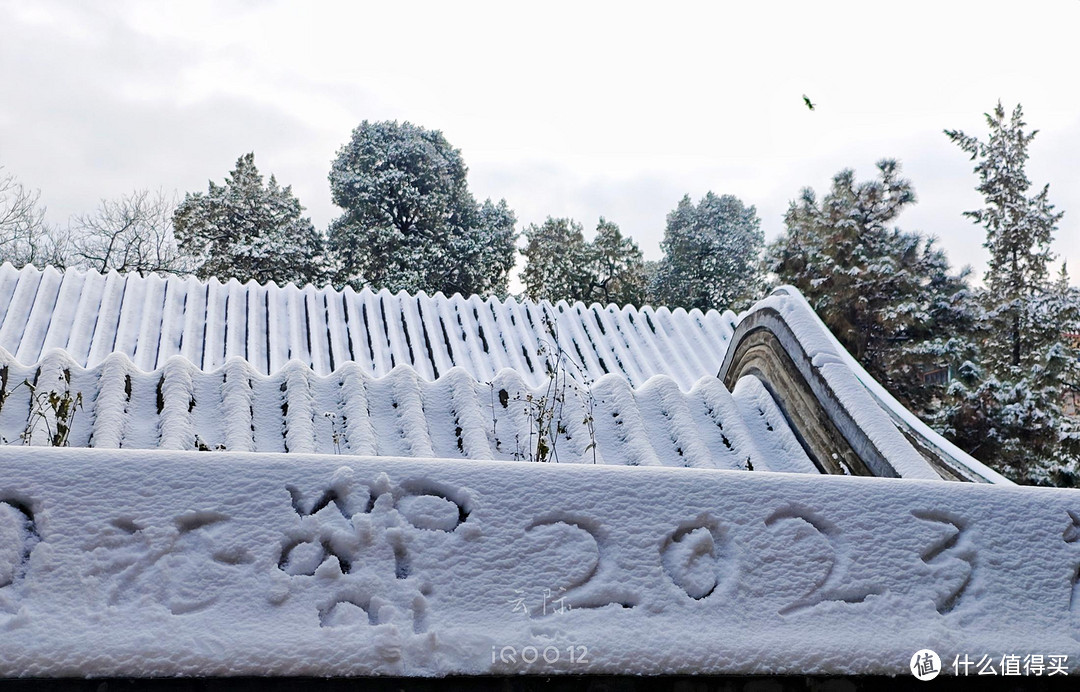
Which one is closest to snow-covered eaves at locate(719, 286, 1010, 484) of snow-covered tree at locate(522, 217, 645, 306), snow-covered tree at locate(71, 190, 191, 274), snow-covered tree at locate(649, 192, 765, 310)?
snow-covered tree at locate(522, 217, 645, 306)

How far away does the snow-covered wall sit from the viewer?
44.1 inches

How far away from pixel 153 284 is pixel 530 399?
9.30 feet

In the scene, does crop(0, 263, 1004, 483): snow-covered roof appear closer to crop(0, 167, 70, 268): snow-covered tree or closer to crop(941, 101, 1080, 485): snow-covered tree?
crop(941, 101, 1080, 485): snow-covered tree

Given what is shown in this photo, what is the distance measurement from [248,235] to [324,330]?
14.6m

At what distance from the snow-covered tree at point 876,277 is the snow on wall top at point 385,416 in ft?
42.2

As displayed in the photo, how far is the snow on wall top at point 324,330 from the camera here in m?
3.74

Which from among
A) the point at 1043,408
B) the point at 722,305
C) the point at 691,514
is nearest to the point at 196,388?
the point at 691,514

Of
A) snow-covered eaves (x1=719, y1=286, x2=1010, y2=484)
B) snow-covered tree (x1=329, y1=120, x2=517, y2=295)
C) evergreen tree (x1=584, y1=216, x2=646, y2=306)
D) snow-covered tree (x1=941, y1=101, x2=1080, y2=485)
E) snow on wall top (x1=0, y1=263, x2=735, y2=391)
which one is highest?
snow-covered tree (x1=329, y1=120, x2=517, y2=295)

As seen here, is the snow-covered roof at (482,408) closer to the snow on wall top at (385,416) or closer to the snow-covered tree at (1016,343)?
the snow on wall top at (385,416)

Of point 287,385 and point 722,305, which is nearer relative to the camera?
point 287,385

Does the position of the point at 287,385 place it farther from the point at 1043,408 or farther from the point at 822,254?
the point at 822,254

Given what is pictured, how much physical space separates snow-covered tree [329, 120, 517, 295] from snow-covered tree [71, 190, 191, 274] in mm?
3681

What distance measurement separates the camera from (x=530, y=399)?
→ 255 cm

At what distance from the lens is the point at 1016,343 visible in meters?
13.2
